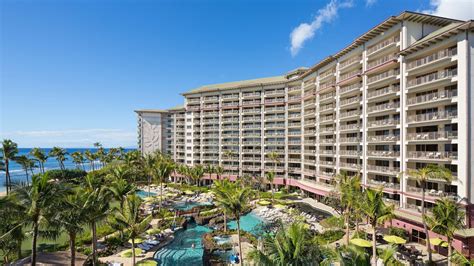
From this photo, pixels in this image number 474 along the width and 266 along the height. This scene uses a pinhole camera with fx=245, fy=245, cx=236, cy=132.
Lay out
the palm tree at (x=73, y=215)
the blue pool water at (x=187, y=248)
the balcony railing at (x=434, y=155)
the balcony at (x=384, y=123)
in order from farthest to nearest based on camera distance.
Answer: the balcony at (x=384, y=123) < the balcony railing at (x=434, y=155) < the blue pool water at (x=187, y=248) < the palm tree at (x=73, y=215)

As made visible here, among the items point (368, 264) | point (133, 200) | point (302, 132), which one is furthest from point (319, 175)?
point (368, 264)

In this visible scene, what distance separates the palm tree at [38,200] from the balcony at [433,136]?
40767mm

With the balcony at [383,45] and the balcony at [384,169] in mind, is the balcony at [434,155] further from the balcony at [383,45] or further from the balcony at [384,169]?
the balcony at [383,45]

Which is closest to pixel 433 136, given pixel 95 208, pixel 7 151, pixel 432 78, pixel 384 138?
pixel 432 78

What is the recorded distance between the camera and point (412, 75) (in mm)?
35281

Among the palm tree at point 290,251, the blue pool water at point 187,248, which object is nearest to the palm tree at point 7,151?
the blue pool water at point 187,248

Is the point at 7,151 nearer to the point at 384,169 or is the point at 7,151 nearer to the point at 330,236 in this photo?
the point at 330,236

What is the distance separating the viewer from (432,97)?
1251 inches

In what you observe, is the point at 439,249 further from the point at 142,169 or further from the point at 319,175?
the point at 142,169

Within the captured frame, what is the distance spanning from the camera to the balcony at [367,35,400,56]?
38.1 m

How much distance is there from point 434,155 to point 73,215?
40.6 meters

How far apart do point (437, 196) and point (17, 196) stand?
4260 centimetres

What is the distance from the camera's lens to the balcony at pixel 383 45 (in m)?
38.1

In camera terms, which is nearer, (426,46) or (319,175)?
(426,46)
